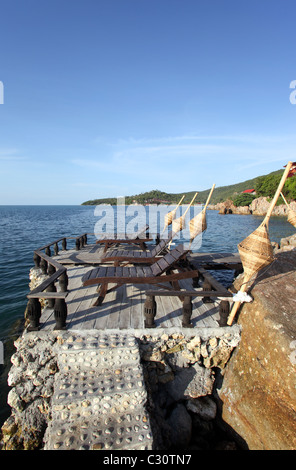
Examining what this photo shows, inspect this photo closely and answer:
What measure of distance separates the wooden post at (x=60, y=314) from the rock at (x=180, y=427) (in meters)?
2.48

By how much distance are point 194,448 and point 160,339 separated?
5.66 ft

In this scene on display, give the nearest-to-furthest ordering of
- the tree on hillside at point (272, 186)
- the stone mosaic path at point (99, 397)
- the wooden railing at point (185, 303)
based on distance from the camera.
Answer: the stone mosaic path at point (99, 397)
the wooden railing at point (185, 303)
the tree on hillside at point (272, 186)

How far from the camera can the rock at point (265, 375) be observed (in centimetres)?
323

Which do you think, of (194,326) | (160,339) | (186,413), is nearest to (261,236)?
(194,326)

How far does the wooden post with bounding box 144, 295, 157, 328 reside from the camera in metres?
4.10

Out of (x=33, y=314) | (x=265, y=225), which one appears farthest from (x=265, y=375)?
(x=33, y=314)

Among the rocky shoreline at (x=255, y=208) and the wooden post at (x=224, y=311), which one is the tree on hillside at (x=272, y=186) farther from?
the wooden post at (x=224, y=311)

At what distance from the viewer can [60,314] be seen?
3.95 metres

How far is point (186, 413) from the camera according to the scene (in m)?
3.75

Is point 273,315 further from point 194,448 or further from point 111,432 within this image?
point 111,432

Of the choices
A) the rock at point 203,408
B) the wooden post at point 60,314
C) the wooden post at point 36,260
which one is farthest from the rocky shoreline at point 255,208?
the wooden post at point 60,314

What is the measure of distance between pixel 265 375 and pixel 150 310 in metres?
2.19

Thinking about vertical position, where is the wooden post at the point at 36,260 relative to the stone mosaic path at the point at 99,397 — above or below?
above

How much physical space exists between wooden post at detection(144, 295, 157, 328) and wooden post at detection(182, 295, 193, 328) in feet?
1.99
